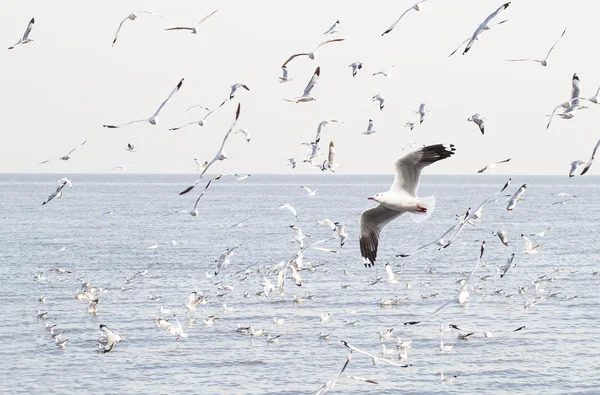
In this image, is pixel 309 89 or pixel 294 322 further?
pixel 294 322

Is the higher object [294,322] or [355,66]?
[355,66]

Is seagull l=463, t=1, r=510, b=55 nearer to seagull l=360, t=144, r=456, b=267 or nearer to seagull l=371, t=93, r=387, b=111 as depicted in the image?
seagull l=360, t=144, r=456, b=267

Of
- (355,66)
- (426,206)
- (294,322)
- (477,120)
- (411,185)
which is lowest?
(294,322)

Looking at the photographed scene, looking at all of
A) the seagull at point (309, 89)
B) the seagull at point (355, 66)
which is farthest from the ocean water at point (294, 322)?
the seagull at point (309, 89)

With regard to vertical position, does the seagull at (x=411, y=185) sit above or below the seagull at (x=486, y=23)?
below

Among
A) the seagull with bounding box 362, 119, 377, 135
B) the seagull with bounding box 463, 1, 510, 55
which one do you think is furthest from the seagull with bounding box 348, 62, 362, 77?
the seagull with bounding box 463, 1, 510, 55

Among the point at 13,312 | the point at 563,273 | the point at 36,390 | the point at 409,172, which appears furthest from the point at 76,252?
the point at 409,172

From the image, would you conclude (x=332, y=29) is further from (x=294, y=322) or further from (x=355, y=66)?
(x=294, y=322)

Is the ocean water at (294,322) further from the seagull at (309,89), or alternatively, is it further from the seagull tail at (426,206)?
the seagull tail at (426,206)

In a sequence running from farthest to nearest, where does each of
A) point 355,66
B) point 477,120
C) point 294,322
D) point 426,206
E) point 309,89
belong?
point 294,322 < point 355,66 < point 477,120 < point 309,89 < point 426,206

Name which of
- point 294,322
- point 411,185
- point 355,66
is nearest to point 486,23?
point 411,185

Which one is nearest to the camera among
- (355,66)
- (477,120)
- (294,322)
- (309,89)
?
(309,89)

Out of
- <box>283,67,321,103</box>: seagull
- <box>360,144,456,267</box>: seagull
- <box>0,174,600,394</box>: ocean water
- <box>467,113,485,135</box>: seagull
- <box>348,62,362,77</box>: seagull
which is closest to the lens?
<box>360,144,456,267</box>: seagull

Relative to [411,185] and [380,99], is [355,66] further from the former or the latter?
[411,185]
